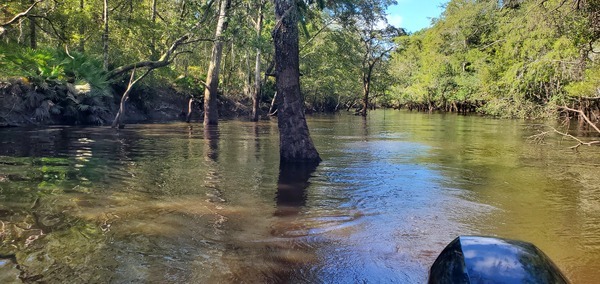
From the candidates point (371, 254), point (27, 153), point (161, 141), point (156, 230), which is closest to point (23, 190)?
point (156, 230)

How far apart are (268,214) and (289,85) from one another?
4.55 meters

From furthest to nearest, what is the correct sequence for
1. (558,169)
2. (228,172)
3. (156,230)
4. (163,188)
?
(558,169) < (228,172) < (163,188) < (156,230)

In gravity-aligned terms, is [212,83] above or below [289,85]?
above

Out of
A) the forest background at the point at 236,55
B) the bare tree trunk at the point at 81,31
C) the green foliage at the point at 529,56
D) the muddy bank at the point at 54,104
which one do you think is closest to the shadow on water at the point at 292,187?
the forest background at the point at 236,55

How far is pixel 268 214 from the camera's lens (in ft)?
20.8

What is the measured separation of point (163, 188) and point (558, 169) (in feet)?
30.8

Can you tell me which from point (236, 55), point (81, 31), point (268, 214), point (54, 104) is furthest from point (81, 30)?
point (268, 214)

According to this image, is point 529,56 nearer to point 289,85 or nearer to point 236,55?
point 289,85

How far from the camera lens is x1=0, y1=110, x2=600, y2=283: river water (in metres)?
4.35

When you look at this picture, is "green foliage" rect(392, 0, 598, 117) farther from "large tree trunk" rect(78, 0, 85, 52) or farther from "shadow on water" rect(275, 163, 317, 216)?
"large tree trunk" rect(78, 0, 85, 52)

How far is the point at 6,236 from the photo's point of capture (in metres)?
4.83

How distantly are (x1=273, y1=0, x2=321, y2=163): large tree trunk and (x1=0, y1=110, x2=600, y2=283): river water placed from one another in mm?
722

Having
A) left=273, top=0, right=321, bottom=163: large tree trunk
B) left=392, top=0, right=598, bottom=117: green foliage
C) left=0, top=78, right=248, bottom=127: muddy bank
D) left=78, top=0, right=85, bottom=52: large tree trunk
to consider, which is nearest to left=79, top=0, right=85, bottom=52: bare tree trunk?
left=78, top=0, right=85, bottom=52: large tree trunk

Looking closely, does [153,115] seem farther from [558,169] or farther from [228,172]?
[558,169]
